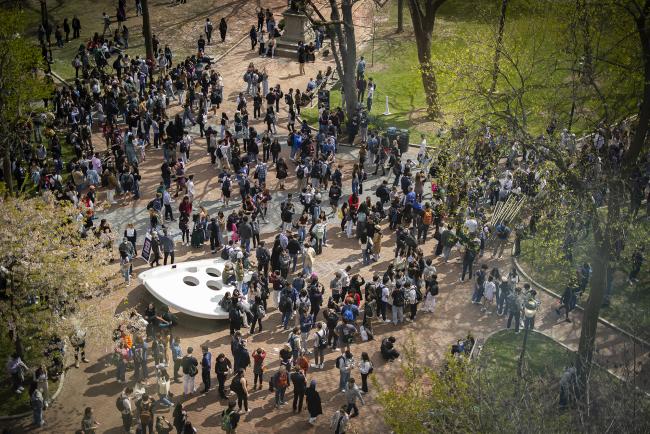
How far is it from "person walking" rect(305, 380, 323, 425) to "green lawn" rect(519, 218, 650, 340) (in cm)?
874

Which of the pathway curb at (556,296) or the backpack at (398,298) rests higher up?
the backpack at (398,298)

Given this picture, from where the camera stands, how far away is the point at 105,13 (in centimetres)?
4816

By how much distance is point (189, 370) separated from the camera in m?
22.3

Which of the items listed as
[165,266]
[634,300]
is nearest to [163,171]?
[165,266]

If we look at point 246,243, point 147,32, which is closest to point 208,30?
point 147,32

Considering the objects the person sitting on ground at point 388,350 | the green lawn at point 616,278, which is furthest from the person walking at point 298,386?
the green lawn at point 616,278

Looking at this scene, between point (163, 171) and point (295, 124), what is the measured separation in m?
9.08

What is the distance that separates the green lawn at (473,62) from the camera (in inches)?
1184

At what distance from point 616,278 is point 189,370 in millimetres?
15258

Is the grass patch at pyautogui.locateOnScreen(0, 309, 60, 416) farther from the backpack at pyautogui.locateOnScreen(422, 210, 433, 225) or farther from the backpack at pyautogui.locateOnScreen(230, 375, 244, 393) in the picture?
the backpack at pyautogui.locateOnScreen(422, 210, 433, 225)

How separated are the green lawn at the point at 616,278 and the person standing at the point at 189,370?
1105 centimetres

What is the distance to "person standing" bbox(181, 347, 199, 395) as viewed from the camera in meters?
22.2

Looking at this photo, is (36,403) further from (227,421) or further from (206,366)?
(227,421)

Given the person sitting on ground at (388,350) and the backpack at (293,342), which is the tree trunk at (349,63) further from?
the backpack at (293,342)
